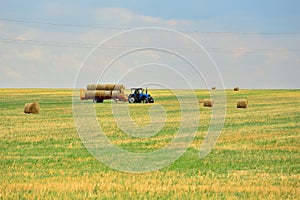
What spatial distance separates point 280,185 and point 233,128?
13.4m

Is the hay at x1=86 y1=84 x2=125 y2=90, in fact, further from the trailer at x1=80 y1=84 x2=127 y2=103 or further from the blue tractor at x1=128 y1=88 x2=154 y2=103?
the blue tractor at x1=128 y1=88 x2=154 y2=103

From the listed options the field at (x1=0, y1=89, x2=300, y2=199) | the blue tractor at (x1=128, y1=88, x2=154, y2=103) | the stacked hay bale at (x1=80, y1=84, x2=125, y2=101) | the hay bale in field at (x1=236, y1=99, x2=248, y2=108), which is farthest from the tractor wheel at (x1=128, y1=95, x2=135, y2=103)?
the field at (x1=0, y1=89, x2=300, y2=199)

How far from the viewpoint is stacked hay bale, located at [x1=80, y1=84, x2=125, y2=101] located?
2188 inches

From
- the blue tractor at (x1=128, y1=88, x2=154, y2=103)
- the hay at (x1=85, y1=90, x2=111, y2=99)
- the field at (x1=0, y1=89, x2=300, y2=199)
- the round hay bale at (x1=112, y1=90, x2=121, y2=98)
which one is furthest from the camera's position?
the hay at (x1=85, y1=90, x2=111, y2=99)

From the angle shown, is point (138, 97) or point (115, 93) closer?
point (138, 97)

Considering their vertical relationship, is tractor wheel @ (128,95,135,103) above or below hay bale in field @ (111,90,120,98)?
below

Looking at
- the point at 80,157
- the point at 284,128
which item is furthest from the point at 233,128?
the point at 80,157

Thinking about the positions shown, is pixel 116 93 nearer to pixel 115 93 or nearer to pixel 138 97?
pixel 115 93

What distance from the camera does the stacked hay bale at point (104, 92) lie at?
55.6 metres

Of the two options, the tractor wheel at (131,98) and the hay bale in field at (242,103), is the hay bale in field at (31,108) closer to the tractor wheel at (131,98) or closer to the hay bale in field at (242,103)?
the tractor wheel at (131,98)

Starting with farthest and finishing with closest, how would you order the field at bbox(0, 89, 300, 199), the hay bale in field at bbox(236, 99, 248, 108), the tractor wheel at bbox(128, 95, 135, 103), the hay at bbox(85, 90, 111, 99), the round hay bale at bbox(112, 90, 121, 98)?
1. the hay at bbox(85, 90, 111, 99)
2. the round hay bale at bbox(112, 90, 121, 98)
3. the tractor wheel at bbox(128, 95, 135, 103)
4. the hay bale in field at bbox(236, 99, 248, 108)
5. the field at bbox(0, 89, 300, 199)

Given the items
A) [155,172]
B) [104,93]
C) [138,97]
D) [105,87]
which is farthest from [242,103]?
[155,172]

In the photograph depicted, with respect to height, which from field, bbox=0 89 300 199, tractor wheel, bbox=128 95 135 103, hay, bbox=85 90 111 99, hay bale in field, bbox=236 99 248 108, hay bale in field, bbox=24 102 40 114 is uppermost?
hay, bbox=85 90 111 99

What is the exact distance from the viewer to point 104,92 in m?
56.0
